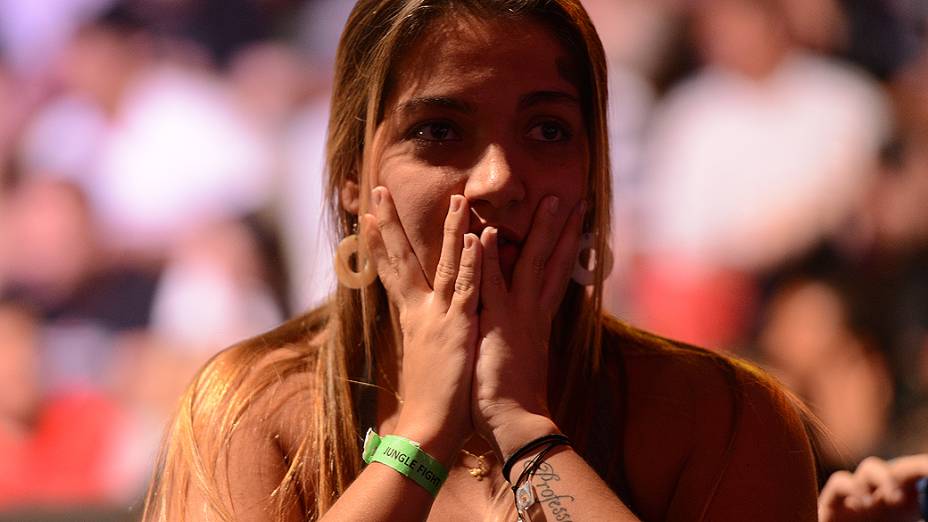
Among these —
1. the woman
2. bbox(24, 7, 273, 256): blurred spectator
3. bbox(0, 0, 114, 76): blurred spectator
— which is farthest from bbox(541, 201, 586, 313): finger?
bbox(0, 0, 114, 76): blurred spectator

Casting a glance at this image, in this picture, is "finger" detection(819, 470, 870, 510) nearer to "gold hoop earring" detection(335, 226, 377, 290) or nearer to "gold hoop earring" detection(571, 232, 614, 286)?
"gold hoop earring" detection(571, 232, 614, 286)

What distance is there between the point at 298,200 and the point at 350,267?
58.2 inches

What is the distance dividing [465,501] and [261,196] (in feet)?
5.46

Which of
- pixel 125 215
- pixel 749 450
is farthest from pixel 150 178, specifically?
pixel 749 450

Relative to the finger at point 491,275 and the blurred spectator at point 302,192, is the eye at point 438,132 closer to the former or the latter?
the finger at point 491,275

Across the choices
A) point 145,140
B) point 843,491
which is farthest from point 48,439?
point 843,491

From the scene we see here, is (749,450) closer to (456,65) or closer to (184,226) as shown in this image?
(456,65)

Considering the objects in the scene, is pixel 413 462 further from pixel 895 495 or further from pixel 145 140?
pixel 145 140

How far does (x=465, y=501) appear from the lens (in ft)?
4.11

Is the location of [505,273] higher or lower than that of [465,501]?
higher

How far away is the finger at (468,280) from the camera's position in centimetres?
117

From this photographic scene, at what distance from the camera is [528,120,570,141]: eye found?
48.1 inches

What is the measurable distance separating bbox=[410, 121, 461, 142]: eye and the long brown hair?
0.25ft

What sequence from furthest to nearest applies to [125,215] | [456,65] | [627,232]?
1. [125,215]
2. [627,232]
3. [456,65]
